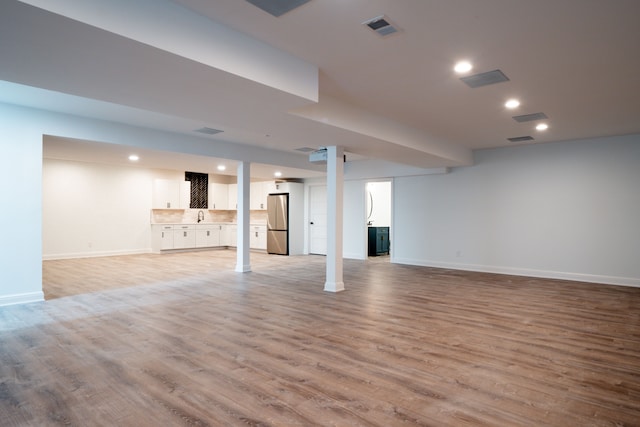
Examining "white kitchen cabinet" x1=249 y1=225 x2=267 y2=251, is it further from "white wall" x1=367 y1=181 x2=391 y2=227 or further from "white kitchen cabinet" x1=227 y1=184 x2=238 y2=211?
"white wall" x1=367 y1=181 x2=391 y2=227

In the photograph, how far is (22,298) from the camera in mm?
4848

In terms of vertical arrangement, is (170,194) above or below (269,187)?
below

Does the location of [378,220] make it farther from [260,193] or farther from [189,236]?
[189,236]

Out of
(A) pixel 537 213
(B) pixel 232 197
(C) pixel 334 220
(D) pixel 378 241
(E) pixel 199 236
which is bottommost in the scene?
(D) pixel 378 241

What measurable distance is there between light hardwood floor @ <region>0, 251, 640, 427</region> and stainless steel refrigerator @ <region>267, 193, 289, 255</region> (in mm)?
5135

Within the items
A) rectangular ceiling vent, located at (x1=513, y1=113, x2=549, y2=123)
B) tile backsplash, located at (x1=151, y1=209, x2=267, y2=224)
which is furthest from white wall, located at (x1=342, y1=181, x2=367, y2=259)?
rectangular ceiling vent, located at (x1=513, y1=113, x2=549, y2=123)

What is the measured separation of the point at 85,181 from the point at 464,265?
32.1ft

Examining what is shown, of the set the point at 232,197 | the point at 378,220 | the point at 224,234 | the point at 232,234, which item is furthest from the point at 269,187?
the point at 378,220

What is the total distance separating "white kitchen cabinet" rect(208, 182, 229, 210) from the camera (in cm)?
1233

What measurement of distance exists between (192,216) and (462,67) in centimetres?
1032

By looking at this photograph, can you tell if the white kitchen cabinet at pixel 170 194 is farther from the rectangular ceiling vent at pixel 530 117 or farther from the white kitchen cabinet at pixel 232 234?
the rectangular ceiling vent at pixel 530 117

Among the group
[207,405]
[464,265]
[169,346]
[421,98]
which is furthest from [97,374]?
[464,265]

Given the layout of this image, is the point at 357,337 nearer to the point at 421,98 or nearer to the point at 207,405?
the point at 207,405

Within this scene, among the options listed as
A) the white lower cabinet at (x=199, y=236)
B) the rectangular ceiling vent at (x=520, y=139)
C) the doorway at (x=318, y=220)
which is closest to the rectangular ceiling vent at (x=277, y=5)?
the rectangular ceiling vent at (x=520, y=139)
